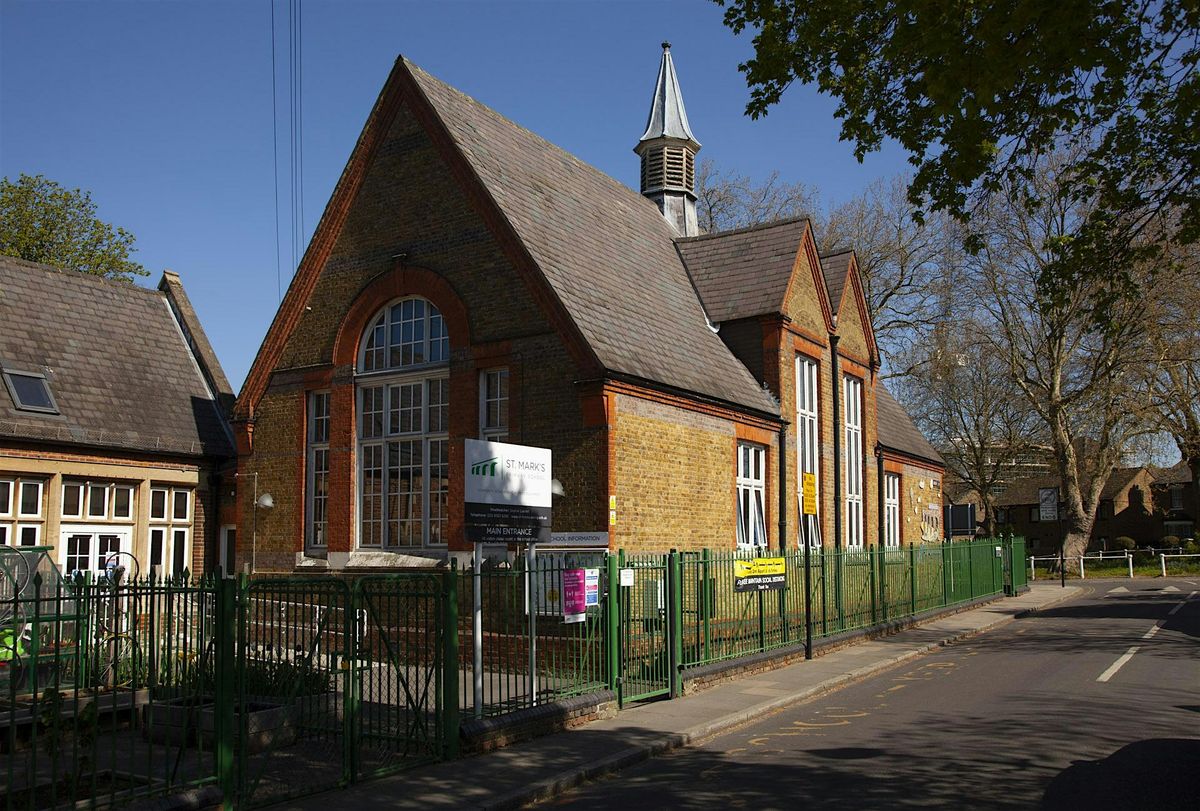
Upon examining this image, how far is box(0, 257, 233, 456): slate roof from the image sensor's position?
66.7ft

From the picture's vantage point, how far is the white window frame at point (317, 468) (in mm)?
20047

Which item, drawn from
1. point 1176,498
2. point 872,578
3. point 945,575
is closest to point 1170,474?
point 1176,498

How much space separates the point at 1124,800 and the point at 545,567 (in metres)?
6.32

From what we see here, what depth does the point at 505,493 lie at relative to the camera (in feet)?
37.8

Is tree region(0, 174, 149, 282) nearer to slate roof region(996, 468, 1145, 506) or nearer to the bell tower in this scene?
the bell tower

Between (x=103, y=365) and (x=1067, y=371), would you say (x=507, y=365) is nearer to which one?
(x=103, y=365)

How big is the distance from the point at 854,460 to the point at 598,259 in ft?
33.0

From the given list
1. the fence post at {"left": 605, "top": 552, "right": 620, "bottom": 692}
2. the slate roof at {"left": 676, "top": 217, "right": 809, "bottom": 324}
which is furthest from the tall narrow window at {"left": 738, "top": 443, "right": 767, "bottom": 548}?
the fence post at {"left": 605, "top": 552, "right": 620, "bottom": 692}

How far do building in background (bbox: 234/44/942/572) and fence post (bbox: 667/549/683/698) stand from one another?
2.51 metres

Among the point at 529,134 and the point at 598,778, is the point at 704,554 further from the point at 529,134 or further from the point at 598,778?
the point at 529,134

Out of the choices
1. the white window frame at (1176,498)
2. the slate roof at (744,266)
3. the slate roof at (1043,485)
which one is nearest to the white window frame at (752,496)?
the slate roof at (744,266)

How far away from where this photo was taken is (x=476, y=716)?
35.4 feet

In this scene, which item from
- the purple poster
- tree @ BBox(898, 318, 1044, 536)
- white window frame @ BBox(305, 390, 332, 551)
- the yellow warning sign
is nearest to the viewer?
the purple poster

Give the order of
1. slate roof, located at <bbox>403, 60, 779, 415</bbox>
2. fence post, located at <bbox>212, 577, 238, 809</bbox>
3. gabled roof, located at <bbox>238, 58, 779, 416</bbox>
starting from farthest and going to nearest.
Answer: slate roof, located at <bbox>403, 60, 779, 415</bbox>
gabled roof, located at <bbox>238, 58, 779, 416</bbox>
fence post, located at <bbox>212, 577, 238, 809</bbox>
